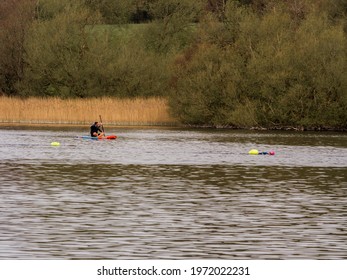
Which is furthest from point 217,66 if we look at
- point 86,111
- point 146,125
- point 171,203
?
point 171,203

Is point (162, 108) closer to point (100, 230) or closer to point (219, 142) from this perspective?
point (219, 142)

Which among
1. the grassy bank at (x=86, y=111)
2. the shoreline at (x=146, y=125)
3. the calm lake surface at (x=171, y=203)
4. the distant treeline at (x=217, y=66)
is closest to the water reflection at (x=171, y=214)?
the calm lake surface at (x=171, y=203)

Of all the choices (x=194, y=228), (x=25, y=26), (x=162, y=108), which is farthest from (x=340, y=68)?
(x=194, y=228)

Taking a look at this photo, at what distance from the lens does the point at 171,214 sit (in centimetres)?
2214

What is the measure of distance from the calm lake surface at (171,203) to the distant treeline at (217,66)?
2205 cm

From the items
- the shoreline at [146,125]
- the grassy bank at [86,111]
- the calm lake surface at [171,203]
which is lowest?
the shoreline at [146,125]

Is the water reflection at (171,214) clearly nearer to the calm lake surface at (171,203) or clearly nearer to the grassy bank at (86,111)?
the calm lake surface at (171,203)

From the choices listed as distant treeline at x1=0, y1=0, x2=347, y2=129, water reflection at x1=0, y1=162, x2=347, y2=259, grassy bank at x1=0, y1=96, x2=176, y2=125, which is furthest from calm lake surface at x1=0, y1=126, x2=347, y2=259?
grassy bank at x1=0, y1=96, x2=176, y2=125

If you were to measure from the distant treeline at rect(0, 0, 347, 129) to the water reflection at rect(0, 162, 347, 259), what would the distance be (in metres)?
34.0

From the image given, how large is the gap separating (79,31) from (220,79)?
18.5 meters

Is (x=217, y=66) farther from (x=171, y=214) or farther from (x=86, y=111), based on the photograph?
(x=171, y=214)

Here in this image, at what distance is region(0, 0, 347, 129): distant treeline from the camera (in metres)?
67.4

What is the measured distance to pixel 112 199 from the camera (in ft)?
81.5

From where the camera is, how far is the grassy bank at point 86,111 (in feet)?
→ 236
